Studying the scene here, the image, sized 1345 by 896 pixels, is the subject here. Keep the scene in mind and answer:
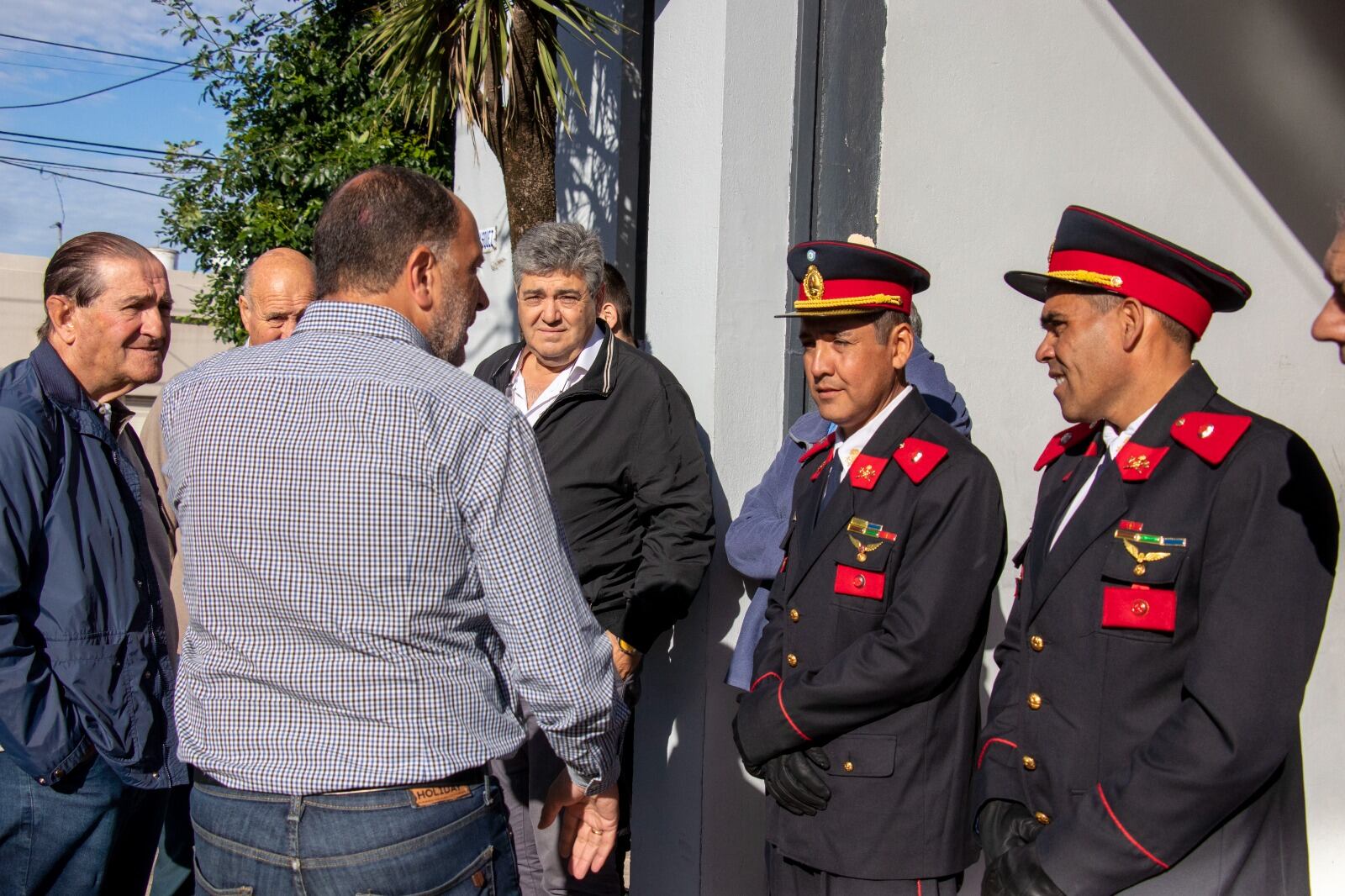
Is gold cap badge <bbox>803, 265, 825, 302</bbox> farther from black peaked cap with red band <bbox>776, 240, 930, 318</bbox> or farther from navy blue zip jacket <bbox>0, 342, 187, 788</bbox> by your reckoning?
navy blue zip jacket <bbox>0, 342, 187, 788</bbox>

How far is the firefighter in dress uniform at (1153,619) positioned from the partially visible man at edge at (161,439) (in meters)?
1.70

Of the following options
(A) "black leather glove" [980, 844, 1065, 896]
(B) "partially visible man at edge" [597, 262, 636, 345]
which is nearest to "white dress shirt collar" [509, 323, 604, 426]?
(B) "partially visible man at edge" [597, 262, 636, 345]

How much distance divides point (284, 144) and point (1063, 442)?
6167mm

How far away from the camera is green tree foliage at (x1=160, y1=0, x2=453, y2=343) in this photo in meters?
6.96

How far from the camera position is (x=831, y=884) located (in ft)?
7.49

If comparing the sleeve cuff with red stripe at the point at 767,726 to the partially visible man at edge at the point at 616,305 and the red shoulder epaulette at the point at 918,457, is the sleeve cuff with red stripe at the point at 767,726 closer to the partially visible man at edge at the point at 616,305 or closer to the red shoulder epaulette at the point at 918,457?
the red shoulder epaulette at the point at 918,457

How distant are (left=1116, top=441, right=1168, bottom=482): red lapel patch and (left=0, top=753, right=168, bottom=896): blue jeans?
90.1 inches

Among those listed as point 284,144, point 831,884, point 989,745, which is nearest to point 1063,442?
point 989,745

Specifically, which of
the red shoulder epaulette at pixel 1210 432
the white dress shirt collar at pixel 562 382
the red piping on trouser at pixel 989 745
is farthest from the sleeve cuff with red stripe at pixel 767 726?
the white dress shirt collar at pixel 562 382

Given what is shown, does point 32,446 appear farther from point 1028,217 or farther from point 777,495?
point 1028,217

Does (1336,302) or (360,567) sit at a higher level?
(1336,302)

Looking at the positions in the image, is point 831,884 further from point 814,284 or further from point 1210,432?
point 814,284

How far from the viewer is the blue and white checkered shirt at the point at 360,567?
162 centimetres

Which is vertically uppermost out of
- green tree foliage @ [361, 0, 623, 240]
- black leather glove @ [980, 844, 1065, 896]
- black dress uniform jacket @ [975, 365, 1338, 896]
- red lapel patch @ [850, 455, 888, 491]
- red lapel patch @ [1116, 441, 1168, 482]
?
green tree foliage @ [361, 0, 623, 240]
